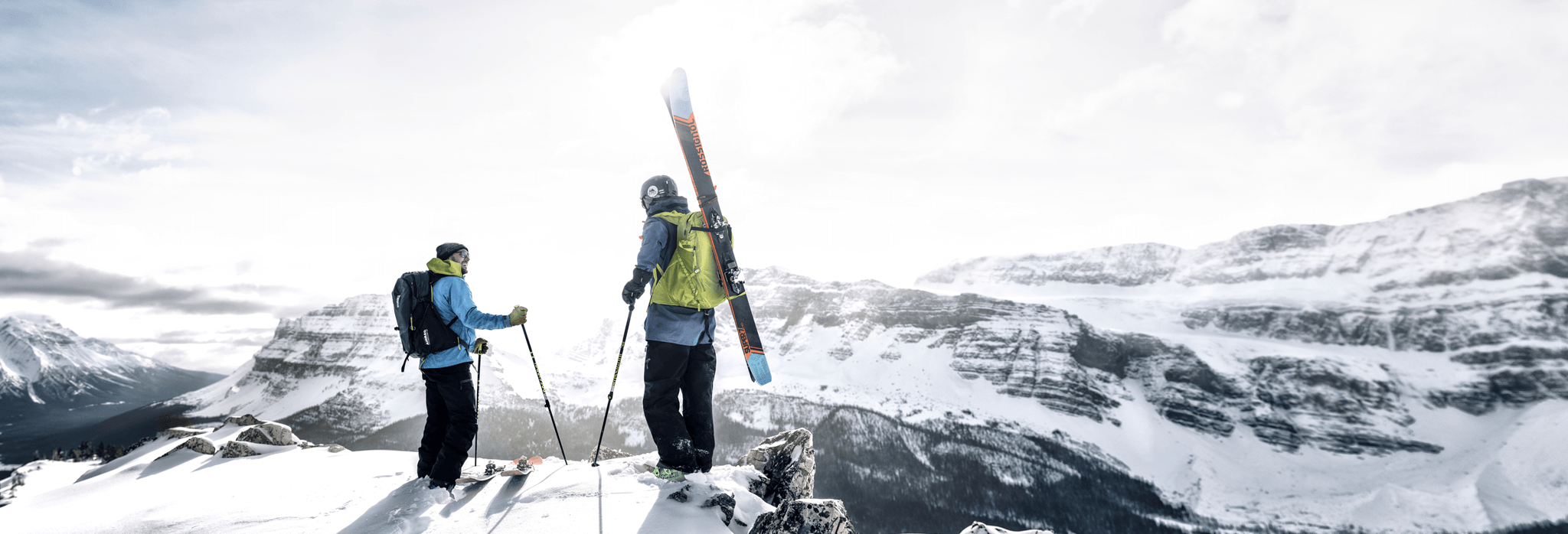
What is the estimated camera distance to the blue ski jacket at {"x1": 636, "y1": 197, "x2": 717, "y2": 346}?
6.63 meters

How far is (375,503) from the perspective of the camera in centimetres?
676

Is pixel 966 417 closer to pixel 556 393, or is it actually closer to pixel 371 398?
pixel 556 393

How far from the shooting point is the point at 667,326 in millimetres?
6715

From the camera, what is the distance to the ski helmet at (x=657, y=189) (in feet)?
23.5

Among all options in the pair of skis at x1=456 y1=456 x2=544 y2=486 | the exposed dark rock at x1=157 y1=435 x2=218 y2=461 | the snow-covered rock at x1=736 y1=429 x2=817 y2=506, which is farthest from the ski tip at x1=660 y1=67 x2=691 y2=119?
the exposed dark rock at x1=157 y1=435 x2=218 y2=461

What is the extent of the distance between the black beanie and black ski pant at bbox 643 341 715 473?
321 cm

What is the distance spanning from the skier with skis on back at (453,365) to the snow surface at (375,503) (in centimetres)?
39

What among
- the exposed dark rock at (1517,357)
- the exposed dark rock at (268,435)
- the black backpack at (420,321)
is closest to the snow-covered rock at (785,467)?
the black backpack at (420,321)

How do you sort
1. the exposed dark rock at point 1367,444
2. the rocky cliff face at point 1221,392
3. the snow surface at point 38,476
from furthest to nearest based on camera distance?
the rocky cliff face at point 1221,392, the exposed dark rock at point 1367,444, the snow surface at point 38,476

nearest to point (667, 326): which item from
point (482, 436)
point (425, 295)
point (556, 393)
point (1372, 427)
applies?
point (425, 295)

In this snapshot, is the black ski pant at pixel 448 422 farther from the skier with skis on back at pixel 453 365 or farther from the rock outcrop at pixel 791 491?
the rock outcrop at pixel 791 491

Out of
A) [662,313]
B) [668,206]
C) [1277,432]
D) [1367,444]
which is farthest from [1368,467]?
[668,206]

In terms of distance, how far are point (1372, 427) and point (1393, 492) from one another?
128ft

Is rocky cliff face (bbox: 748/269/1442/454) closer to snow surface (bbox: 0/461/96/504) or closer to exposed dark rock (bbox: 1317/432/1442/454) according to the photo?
exposed dark rock (bbox: 1317/432/1442/454)
